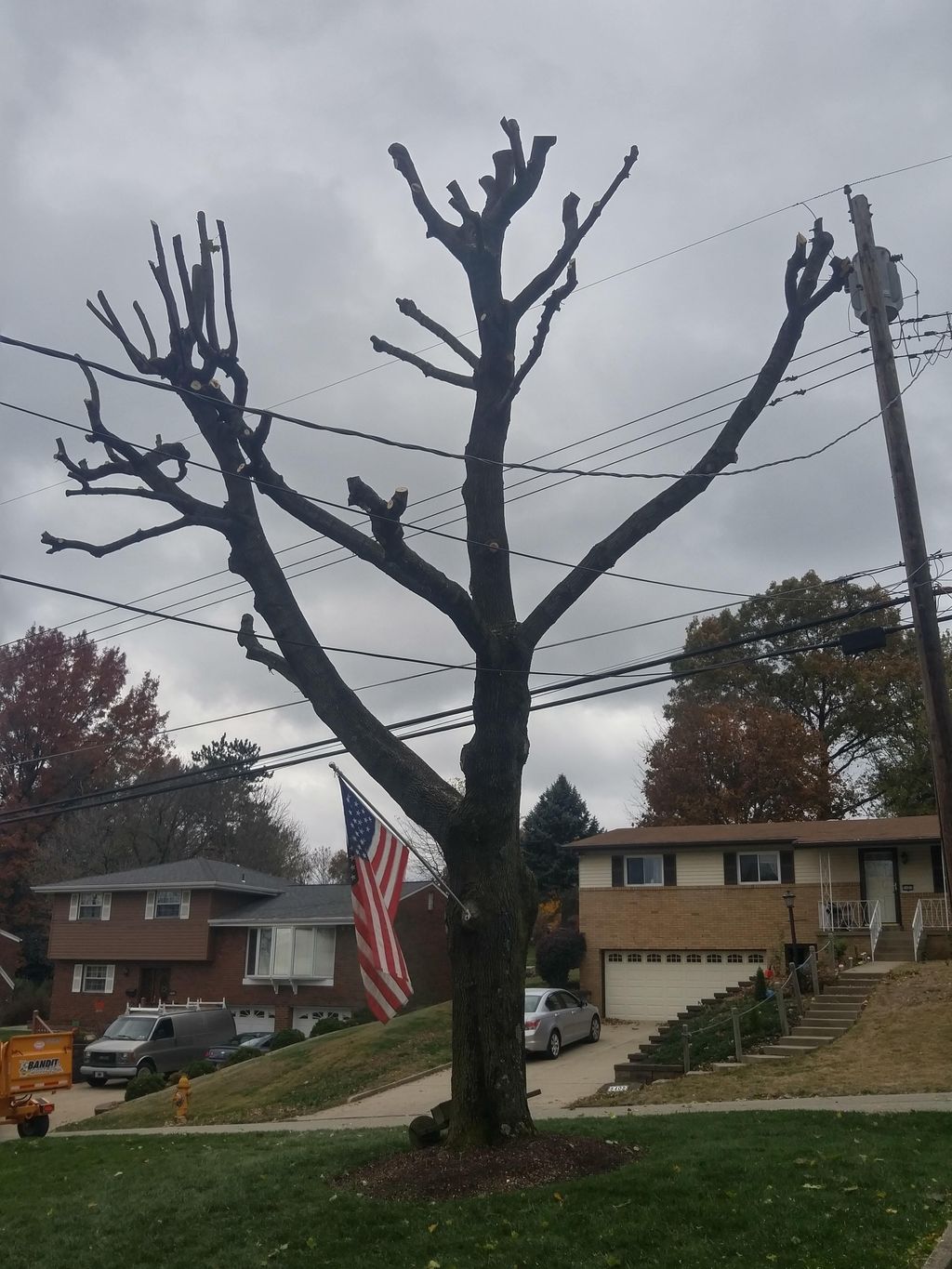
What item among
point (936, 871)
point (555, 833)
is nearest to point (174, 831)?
point (555, 833)

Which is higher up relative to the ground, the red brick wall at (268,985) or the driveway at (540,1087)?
the red brick wall at (268,985)

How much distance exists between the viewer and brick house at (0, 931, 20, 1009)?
47.6 metres

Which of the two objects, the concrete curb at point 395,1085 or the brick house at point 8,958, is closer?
the concrete curb at point 395,1085

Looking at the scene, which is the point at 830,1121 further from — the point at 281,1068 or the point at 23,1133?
the point at 281,1068

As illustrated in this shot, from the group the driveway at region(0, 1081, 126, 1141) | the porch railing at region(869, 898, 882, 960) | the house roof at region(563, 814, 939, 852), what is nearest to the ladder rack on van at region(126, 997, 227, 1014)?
the driveway at region(0, 1081, 126, 1141)

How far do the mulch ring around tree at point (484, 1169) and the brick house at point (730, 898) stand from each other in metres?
20.2

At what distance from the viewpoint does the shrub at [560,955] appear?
103 feet

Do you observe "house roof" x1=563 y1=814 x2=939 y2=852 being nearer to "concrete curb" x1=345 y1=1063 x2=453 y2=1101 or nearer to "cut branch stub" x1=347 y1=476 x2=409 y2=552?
"concrete curb" x1=345 y1=1063 x2=453 y2=1101

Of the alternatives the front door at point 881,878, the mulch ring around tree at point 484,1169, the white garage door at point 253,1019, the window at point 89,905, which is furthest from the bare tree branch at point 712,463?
the window at point 89,905

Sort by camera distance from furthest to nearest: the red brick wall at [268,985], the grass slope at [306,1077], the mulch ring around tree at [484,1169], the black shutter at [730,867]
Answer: the red brick wall at [268,985] < the black shutter at [730,867] < the grass slope at [306,1077] < the mulch ring around tree at [484,1169]

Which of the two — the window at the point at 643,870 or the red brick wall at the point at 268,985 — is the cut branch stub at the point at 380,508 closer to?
the window at the point at 643,870

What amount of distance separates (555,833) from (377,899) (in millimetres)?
39409

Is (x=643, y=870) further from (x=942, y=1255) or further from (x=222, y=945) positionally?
(x=942, y=1255)

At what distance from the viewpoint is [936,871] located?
2911 cm
